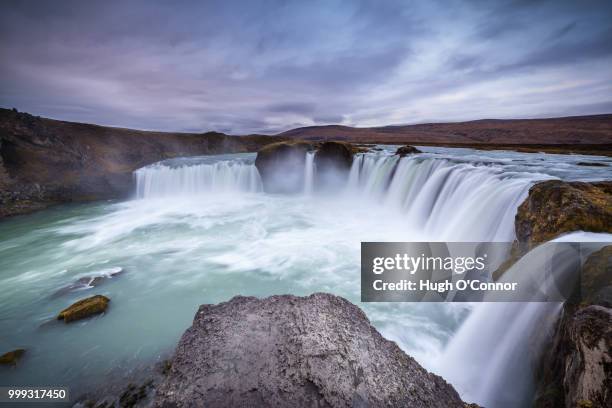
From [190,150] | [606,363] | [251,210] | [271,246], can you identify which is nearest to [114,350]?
[271,246]

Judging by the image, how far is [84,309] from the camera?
5855 mm

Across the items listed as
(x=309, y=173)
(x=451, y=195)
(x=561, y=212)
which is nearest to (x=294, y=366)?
(x=561, y=212)

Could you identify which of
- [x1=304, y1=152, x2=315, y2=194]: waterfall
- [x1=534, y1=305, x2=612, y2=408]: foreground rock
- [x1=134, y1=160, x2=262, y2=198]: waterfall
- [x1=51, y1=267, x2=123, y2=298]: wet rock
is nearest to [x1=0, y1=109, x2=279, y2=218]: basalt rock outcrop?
[x1=134, y1=160, x2=262, y2=198]: waterfall

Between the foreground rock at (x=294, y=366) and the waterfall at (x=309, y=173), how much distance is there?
17978 millimetres

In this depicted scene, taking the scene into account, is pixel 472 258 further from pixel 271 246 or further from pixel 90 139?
pixel 90 139

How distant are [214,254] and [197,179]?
15450 millimetres

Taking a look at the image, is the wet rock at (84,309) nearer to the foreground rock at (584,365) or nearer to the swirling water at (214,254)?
the swirling water at (214,254)

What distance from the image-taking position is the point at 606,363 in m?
1.88

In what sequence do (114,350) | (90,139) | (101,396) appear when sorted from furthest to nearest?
(90,139) < (114,350) < (101,396)

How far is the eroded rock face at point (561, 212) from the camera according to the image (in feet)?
12.8

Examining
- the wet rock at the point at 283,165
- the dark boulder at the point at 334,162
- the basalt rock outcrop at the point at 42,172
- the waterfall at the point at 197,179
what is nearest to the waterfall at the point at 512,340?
the dark boulder at the point at 334,162

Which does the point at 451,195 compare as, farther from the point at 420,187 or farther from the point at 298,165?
the point at 298,165

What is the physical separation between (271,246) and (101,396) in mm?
6843

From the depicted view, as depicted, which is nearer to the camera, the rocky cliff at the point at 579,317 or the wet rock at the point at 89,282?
the rocky cliff at the point at 579,317
